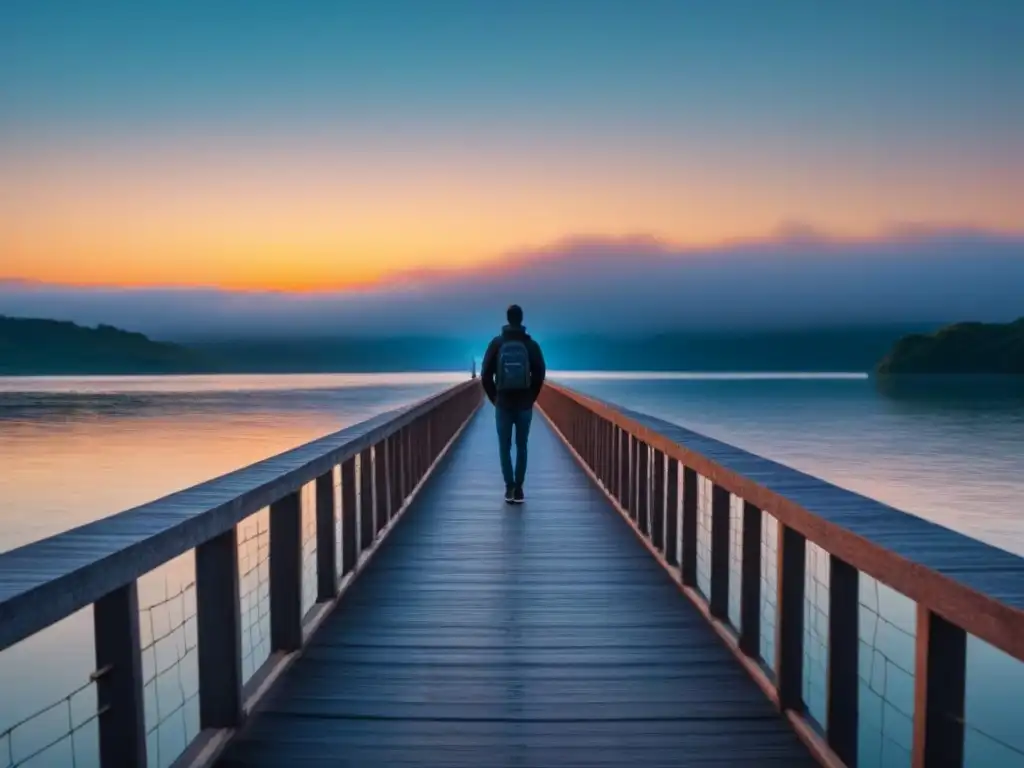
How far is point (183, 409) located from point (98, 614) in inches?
2912

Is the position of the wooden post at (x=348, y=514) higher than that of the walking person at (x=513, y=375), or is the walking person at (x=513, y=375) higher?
the walking person at (x=513, y=375)

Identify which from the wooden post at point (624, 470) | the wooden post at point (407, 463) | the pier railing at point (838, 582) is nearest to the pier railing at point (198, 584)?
the pier railing at point (838, 582)

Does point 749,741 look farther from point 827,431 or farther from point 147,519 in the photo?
point 827,431

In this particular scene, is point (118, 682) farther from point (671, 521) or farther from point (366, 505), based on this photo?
point (671, 521)

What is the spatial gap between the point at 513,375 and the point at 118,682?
551 centimetres

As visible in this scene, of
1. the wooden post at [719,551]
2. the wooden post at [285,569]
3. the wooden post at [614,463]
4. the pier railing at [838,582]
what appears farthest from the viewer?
the wooden post at [614,463]

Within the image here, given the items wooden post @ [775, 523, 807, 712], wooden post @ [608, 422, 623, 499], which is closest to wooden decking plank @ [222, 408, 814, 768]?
wooden post @ [775, 523, 807, 712]

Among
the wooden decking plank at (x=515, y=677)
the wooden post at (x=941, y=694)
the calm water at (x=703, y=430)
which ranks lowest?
the calm water at (x=703, y=430)

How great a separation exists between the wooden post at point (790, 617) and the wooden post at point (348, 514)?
105 inches

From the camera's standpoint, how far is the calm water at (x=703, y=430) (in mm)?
7645

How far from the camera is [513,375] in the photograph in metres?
A: 7.52

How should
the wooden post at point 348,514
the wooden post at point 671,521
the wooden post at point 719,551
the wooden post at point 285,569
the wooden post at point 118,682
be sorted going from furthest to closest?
the wooden post at point 671,521 < the wooden post at point 348,514 < the wooden post at point 719,551 < the wooden post at point 285,569 < the wooden post at point 118,682

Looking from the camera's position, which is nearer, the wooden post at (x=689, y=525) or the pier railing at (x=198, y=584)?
the pier railing at (x=198, y=584)

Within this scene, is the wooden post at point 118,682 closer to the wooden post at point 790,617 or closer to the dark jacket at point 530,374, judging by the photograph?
the wooden post at point 790,617
